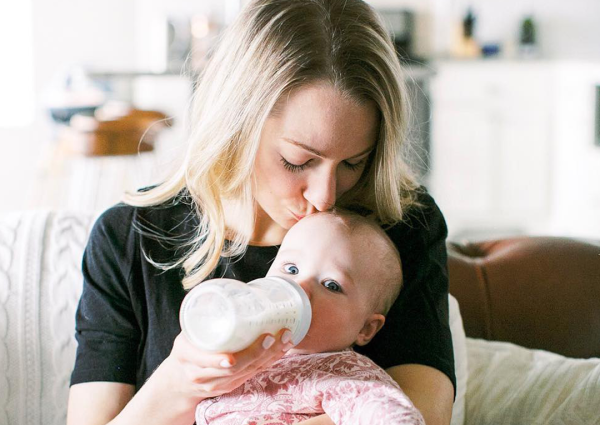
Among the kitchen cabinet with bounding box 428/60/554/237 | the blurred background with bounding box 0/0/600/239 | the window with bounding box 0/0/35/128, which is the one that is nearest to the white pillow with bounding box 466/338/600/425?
the blurred background with bounding box 0/0/600/239

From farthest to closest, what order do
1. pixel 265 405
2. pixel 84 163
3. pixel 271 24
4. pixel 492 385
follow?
pixel 84 163, pixel 492 385, pixel 271 24, pixel 265 405

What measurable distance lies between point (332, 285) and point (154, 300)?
0.34 meters

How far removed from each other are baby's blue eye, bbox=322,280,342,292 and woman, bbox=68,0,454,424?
0.46 feet

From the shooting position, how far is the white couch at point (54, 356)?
1.41 meters

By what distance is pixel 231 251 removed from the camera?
4.06 ft

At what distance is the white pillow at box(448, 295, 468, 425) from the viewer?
1407 mm

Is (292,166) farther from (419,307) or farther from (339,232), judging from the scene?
(419,307)

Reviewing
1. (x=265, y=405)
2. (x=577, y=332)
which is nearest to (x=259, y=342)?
(x=265, y=405)

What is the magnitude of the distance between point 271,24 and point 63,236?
0.68 meters

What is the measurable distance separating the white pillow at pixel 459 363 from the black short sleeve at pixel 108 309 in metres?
0.62

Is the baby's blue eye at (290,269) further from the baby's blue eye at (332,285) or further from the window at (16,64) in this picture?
the window at (16,64)

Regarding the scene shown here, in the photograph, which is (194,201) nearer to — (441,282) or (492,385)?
(441,282)

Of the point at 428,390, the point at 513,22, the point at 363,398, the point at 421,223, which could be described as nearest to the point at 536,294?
the point at 421,223

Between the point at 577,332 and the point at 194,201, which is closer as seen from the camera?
the point at 194,201
